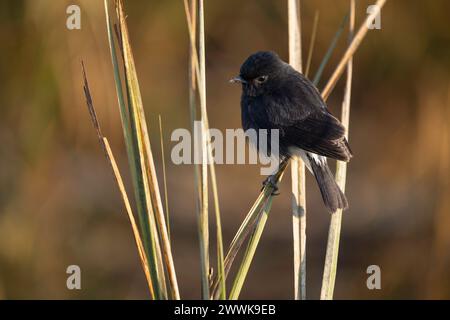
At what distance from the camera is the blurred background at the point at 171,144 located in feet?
17.4

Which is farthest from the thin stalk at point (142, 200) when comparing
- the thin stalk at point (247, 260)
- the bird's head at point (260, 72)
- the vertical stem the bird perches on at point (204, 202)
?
the bird's head at point (260, 72)

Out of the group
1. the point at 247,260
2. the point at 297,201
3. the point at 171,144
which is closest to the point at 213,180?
the point at 247,260

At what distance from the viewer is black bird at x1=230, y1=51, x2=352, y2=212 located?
381 centimetres

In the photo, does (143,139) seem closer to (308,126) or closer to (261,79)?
(308,126)

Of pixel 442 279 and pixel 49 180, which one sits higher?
pixel 49 180

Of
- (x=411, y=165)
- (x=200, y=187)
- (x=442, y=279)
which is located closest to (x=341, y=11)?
(x=411, y=165)

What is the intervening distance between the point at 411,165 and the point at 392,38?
112cm

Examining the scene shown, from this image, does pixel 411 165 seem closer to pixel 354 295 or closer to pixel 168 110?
pixel 354 295

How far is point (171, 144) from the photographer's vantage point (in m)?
6.39

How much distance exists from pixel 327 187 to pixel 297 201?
55 centimetres

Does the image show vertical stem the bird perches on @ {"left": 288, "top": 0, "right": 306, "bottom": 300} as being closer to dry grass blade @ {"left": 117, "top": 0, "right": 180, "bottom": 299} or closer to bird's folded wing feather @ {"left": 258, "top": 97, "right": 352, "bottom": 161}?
bird's folded wing feather @ {"left": 258, "top": 97, "right": 352, "bottom": 161}

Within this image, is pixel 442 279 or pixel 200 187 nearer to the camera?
pixel 200 187

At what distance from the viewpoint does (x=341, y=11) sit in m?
6.00

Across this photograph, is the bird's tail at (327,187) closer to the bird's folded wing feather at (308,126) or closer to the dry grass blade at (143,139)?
the bird's folded wing feather at (308,126)
